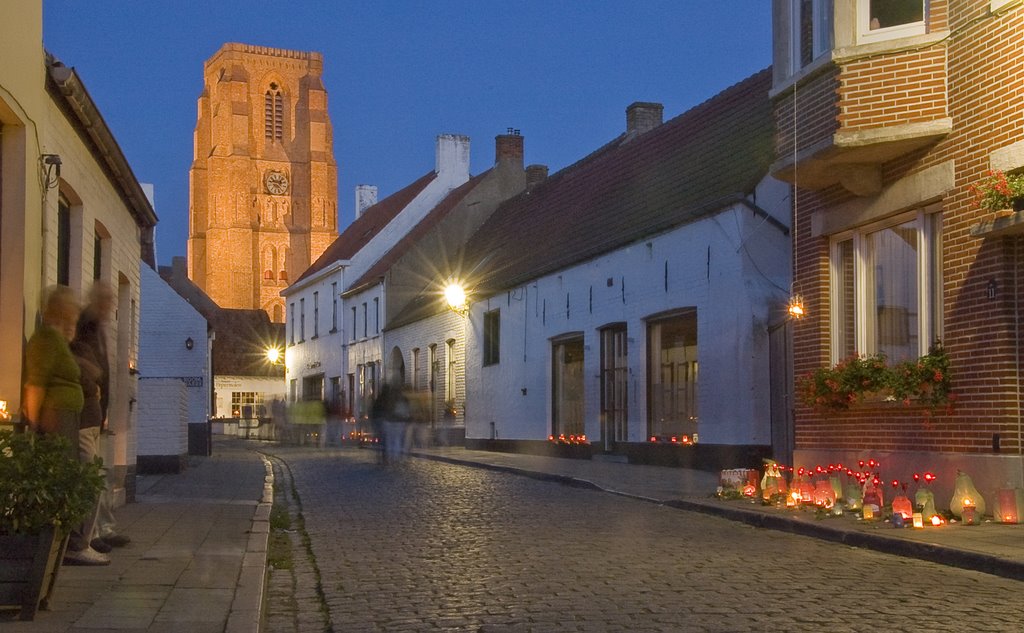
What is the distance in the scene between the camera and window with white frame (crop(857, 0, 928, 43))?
1256 centimetres

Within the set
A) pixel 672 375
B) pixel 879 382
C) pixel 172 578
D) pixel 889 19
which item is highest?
pixel 889 19

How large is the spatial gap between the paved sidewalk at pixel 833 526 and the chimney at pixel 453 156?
82.6 ft

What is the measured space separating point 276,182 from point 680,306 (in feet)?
269

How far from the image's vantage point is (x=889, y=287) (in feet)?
43.9

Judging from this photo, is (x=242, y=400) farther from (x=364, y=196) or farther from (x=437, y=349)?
(x=437, y=349)

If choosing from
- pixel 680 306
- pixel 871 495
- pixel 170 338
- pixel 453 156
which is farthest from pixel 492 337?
pixel 871 495

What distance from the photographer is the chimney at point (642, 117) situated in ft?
96.0

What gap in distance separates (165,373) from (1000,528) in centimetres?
2002

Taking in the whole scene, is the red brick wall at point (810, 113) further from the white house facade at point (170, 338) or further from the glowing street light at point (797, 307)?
the white house facade at point (170, 338)

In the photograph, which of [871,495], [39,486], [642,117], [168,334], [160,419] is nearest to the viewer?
[39,486]

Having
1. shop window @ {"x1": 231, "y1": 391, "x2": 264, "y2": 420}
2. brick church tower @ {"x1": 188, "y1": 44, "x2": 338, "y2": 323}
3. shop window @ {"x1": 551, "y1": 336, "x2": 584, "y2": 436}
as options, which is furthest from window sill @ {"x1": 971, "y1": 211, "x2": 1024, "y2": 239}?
brick church tower @ {"x1": 188, "y1": 44, "x2": 338, "y2": 323}

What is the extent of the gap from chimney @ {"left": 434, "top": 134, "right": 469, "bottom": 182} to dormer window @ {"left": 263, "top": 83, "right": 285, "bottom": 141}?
59.7 metres

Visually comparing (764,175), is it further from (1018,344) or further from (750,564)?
(750,564)

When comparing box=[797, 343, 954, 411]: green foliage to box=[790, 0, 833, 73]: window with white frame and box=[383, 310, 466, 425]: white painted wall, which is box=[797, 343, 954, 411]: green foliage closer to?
box=[790, 0, 833, 73]: window with white frame
